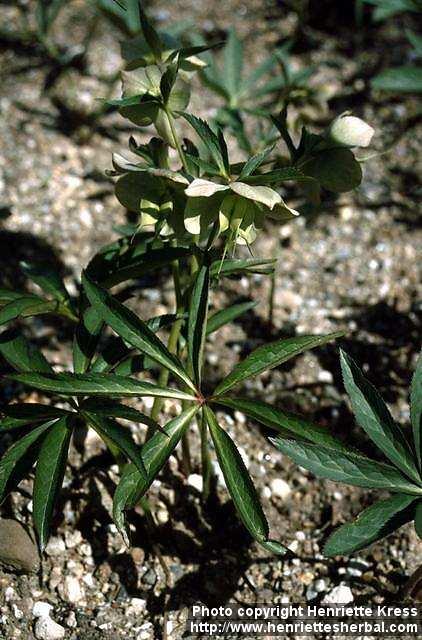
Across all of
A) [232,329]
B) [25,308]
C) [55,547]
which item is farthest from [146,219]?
[232,329]

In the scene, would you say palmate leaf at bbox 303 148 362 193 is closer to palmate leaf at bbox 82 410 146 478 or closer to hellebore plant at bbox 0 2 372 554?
hellebore plant at bbox 0 2 372 554

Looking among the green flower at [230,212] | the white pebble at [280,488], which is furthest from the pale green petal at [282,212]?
the white pebble at [280,488]

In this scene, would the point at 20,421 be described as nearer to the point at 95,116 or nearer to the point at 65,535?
the point at 65,535

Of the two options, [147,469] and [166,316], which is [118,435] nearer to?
[147,469]

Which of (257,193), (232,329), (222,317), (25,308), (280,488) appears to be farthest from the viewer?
(232,329)

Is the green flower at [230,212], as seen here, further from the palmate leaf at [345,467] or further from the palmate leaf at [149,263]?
the palmate leaf at [345,467]

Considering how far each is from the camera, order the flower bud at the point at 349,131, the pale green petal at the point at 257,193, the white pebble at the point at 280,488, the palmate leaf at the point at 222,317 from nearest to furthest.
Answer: the pale green petal at the point at 257,193 < the flower bud at the point at 349,131 < the palmate leaf at the point at 222,317 < the white pebble at the point at 280,488
